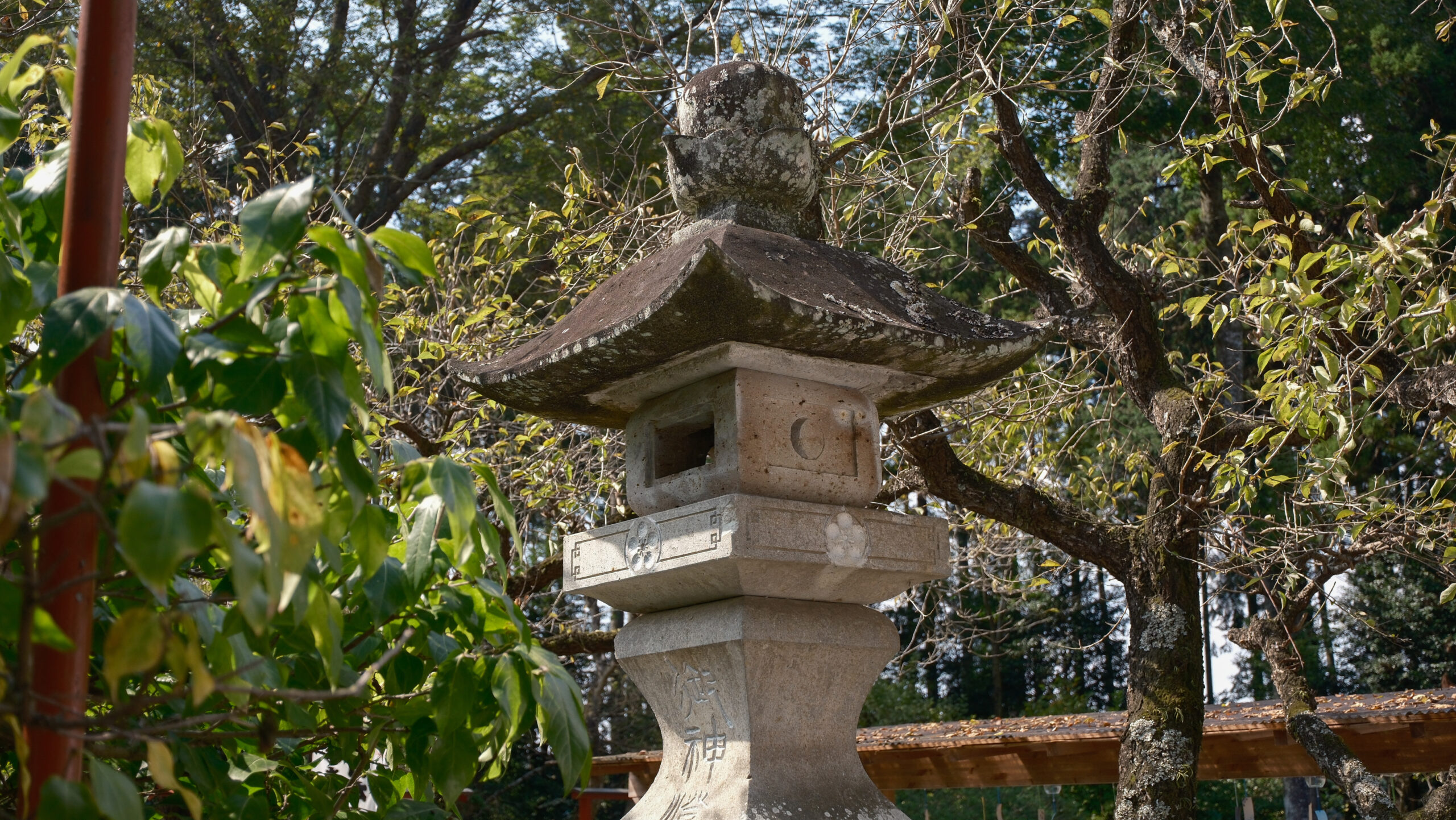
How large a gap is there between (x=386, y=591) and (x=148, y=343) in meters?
0.55

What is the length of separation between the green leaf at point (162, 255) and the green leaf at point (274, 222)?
0.18 meters

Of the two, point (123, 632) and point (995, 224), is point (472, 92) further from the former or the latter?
point (123, 632)

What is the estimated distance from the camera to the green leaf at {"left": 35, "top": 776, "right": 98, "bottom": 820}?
3.50 ft

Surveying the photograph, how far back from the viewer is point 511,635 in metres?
2.04

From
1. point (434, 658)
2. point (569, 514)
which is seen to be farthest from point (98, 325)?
point (569, 514)

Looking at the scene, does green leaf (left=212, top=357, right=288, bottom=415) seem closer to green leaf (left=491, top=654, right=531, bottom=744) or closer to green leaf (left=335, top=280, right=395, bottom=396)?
green leaf (left=335, top=280, right=395, bottom=396)

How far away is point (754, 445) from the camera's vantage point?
2.86 m

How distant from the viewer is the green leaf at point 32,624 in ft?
3.68

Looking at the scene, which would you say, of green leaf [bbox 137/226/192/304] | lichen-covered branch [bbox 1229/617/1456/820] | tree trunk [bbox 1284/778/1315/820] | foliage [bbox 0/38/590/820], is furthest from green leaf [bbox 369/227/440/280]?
tree trunk [bbox 1284/778/1315/820]

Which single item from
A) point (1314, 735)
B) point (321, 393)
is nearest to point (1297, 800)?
point (1314, 735)

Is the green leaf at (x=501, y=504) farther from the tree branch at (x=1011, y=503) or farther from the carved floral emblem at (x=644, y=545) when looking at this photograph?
the tree branch at (x=1011, y=503)

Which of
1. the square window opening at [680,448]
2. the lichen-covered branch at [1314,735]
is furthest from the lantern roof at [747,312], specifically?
the lichen-covered branch at [1314,735]

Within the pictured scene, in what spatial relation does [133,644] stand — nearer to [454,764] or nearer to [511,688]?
[511,688]

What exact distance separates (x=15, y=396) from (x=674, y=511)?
5.17 ft
